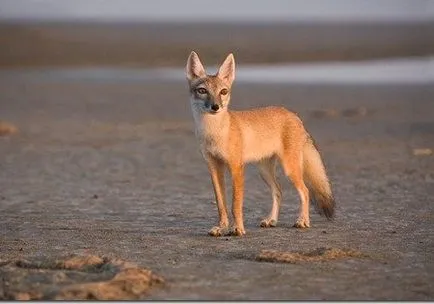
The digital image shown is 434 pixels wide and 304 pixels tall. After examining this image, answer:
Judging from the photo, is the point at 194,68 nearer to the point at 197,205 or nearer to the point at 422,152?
the point at 197,205

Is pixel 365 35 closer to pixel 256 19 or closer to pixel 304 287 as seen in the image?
pixel 256 19

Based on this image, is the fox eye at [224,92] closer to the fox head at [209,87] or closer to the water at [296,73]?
the fox head at [209,87]

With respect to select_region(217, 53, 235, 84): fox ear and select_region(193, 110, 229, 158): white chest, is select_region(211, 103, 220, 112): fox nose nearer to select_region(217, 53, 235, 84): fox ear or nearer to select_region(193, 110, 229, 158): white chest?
select_region(193, 110, 229, 158): white chest

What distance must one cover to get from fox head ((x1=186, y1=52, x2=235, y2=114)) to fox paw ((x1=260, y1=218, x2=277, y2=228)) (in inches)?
44.4

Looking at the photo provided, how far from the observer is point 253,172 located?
13.4m

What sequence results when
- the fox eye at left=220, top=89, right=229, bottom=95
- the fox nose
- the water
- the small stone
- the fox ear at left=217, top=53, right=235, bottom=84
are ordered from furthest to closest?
the water → the small stone → the fox ear at left=217, top=53, right=235, bottom=84 → the fox eye at left=220, top=89, right=229, bottom=95 → the fox nose

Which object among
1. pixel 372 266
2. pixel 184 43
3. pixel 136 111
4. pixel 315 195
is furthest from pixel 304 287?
pixel 184 43

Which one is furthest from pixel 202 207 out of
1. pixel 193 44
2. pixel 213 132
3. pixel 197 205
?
pixel 193 44

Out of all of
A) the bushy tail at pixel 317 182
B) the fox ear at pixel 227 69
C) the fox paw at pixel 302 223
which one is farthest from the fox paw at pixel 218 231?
the fox ear at pixel 227 69

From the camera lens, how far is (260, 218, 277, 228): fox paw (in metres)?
9.31

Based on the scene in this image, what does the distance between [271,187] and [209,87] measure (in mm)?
1328

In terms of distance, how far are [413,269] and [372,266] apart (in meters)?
0.28

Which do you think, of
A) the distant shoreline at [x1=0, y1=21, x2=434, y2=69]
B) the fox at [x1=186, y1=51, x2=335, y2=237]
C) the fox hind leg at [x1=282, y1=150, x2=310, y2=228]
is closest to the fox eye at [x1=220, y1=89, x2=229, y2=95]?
the fox at [x1=186, y1=51, x2=335, y2=237]

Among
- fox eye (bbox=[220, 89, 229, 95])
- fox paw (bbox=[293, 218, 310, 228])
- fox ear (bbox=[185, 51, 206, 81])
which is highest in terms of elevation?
fox ear (bbox=[185, 51, 206, 81])
